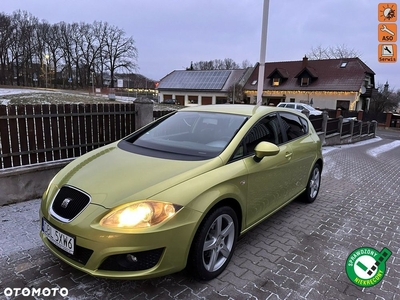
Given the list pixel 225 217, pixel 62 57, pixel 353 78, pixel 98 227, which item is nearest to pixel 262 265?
pixel 225 217

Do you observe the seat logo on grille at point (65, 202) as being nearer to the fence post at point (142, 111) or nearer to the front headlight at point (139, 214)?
the front headlight at point (139, 214)

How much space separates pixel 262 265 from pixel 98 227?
1.75 metres

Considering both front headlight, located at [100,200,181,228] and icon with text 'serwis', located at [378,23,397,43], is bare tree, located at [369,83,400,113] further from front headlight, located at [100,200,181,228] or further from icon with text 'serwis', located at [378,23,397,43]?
front headlight, located at [100,200,181,228]

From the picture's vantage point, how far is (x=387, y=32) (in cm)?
709

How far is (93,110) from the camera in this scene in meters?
5.17

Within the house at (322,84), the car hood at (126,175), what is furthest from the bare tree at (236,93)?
the car hood at (126,175)

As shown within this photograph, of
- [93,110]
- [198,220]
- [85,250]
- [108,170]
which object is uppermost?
[93,110]

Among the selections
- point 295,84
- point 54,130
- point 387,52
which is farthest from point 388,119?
point 54,130

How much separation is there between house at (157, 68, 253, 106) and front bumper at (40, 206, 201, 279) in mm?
41344

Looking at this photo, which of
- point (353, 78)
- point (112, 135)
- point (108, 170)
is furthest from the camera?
point (353, 78)

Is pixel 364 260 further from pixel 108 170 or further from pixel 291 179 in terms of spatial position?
pixel 108 170

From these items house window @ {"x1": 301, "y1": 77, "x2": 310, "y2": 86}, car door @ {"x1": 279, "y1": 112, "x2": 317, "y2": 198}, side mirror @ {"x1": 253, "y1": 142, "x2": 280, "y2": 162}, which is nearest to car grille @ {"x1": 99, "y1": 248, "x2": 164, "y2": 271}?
side mirror @ {"x1": 253, "y1": 142, "x2": 280, "y2": 162}

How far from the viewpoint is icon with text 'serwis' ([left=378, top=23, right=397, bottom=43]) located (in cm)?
707

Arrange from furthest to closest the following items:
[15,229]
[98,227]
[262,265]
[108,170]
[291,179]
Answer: [291,179], [15,229], [262,265], [108,170], [98,227]
